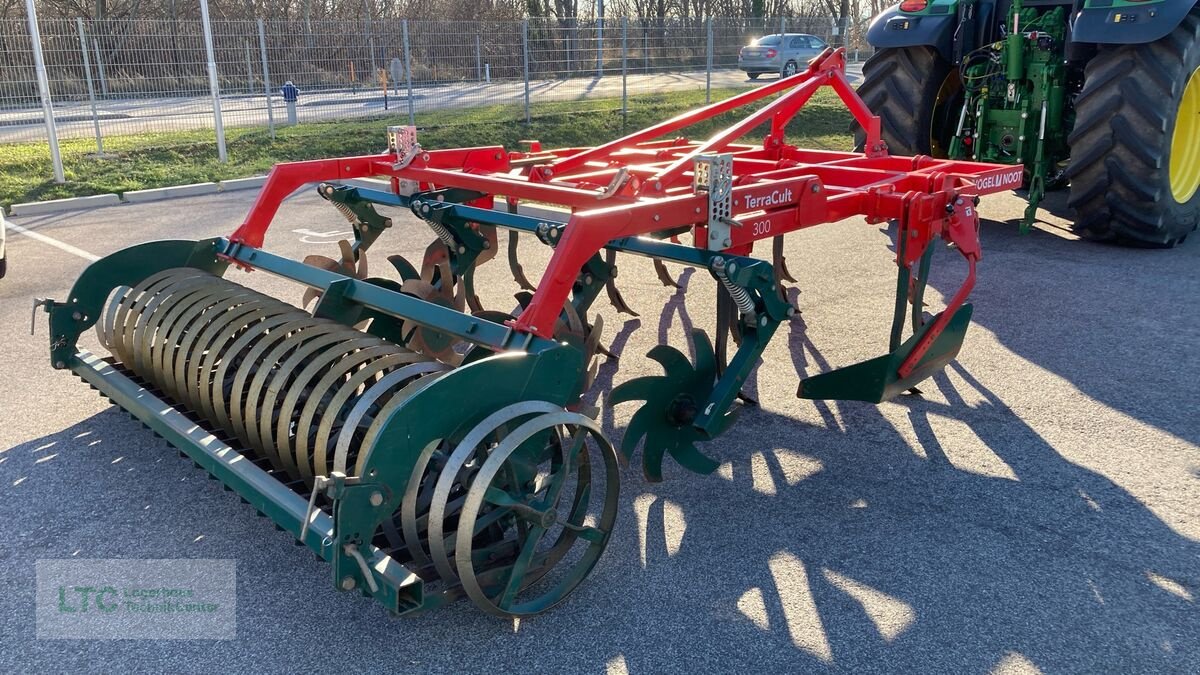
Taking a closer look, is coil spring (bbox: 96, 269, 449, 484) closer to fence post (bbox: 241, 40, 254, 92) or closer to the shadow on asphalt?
the shadow on asphalt

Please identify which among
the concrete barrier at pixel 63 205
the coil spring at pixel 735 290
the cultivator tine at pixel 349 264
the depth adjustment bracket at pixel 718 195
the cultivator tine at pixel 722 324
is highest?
the depth adjustment bracket at pixel 718 195

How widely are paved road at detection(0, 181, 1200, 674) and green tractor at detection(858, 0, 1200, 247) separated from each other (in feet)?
5.09

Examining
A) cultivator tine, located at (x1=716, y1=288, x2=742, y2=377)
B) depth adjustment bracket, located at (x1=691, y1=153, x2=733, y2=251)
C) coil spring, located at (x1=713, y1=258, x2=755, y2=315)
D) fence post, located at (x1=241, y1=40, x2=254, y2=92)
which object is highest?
fence post, located at (x1=241, y1=40, x2=254, y2=92)

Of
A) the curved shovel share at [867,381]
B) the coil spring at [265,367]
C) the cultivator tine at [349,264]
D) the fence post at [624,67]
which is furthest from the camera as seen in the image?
the fence post at [624,67]

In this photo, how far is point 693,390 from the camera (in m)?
3.38

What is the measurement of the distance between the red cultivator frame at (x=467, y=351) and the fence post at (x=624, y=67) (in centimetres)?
967

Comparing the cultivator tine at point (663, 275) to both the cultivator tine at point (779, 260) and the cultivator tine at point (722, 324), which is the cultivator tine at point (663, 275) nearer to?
the cultivator tine at point (779, 260)

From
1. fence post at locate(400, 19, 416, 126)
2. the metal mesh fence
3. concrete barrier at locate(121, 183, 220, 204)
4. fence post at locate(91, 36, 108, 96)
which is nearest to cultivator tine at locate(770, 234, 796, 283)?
concrete barrier at locate(121, 183, 220, 204)

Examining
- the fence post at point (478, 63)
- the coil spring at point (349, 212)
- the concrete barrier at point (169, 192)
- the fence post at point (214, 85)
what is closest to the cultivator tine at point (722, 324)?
the coil spring at point (349, 212)

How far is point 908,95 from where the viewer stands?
23.5ft

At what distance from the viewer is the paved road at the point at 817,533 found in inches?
99.4

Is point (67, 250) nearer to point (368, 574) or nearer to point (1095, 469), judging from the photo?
A: point (368, 574)

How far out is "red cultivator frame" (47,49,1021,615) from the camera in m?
2.48

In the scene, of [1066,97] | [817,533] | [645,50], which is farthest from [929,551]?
[645,50]
